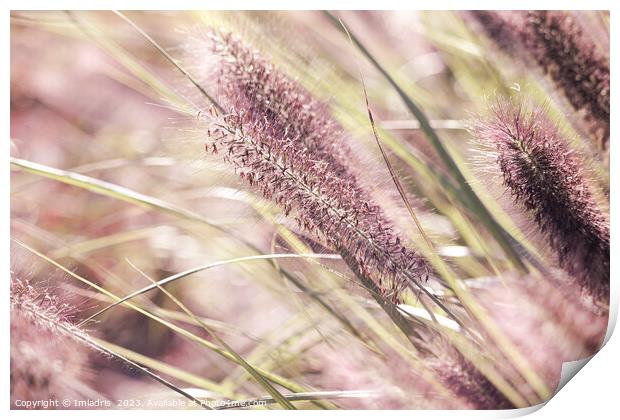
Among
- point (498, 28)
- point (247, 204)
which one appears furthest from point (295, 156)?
point (498, 28)

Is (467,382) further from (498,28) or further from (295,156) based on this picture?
(498,28)

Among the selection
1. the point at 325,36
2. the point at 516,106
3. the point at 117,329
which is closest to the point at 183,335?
the point at 117,329

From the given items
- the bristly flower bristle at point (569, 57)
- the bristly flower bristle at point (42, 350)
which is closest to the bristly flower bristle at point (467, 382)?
the bristly flower bristle at point (569, 57)

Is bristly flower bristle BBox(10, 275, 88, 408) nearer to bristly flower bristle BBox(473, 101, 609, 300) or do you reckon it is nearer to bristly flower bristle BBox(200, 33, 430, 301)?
bristly flower bristle BBox(200, 33, 430, 301)

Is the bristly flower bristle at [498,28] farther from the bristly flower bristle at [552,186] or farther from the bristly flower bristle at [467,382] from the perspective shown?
the bristly flower bristle at [467,382]

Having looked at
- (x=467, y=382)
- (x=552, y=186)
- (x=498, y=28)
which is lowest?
(x=467, y=382)
